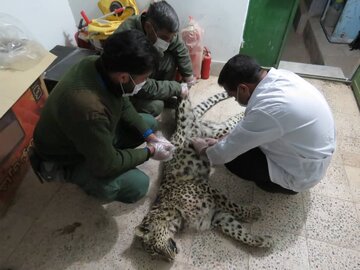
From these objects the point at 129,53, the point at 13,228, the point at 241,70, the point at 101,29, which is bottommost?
the point at 13,228

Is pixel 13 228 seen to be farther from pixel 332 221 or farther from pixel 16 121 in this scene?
pixel 332 221

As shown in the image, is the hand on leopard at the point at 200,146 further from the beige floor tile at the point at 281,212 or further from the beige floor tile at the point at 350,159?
the beige floor tile at the point at 350,159

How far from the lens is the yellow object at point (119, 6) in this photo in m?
2.58

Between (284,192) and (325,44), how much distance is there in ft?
9.04

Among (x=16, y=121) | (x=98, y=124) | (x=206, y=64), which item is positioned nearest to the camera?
(x=98, y=124)

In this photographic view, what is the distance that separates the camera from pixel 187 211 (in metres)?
1.66

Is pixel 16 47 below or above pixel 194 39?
above

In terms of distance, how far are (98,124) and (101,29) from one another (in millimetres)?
1559

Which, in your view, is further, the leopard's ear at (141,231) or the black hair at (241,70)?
the leopard's ear at (141,231)

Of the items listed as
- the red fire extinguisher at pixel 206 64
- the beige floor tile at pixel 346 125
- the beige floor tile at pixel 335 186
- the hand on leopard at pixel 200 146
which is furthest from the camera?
the red fire extinguisher at pixel 206 64

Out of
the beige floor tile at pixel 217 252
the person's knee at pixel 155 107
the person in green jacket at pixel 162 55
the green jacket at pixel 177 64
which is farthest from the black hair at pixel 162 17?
the beige floor tile at pixel 217 252

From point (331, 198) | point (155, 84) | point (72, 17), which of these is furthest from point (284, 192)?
point (72, 17)

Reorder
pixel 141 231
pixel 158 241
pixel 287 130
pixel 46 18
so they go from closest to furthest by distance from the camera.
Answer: pixel 287 130
pixel 158 241
pixel 141 231
pixel 46 18

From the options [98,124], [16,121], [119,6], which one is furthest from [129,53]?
[119,6]
